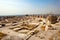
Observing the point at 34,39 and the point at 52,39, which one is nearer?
the point at 52,39

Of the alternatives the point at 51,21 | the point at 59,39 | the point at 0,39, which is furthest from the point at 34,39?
the point at 51,21

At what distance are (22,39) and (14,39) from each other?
65 centimetres

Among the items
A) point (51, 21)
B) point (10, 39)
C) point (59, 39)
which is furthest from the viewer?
point (51, 21)

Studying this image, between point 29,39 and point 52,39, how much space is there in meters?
1.99

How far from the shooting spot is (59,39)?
6469mm

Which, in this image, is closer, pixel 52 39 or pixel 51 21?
pixel 52 39

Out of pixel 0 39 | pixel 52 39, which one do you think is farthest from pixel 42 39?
pixel 0 39

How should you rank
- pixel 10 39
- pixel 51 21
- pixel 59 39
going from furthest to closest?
pixel 51 21
pixel 10 39
pixel 59 39

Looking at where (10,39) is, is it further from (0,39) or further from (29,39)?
(29,39)

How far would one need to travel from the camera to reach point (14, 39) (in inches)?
298

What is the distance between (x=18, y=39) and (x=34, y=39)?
130 centimetres

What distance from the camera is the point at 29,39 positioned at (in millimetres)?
7699

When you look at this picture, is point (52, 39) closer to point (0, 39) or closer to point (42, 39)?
point (42, 39)

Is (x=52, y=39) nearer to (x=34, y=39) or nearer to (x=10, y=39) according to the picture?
(x=34, y=39)
